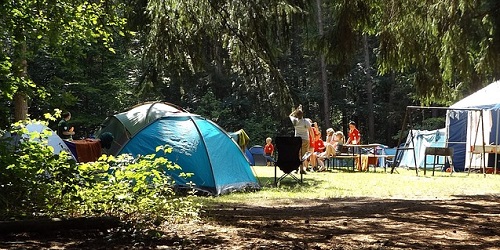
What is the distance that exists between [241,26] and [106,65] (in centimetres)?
2096

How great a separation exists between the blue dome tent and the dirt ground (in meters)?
2.31

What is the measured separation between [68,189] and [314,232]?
2256mm

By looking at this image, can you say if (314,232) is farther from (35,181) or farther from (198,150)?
(198,150)

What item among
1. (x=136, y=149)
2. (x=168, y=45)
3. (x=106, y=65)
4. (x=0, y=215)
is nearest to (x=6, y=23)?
(x=168, y=45)

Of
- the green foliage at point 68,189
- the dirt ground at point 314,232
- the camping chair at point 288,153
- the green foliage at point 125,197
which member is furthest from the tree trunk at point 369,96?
the green foliage at point 68,189

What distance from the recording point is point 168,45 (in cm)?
639

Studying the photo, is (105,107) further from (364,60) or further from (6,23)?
(6,23)

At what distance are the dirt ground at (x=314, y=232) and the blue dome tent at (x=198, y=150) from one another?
2311 millimetres

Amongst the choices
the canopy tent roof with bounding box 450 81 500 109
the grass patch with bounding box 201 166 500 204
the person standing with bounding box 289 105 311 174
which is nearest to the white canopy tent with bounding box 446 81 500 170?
the canopy tent roof with bounding box 450 81 500 109

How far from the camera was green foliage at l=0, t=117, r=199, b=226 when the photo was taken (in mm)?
5500

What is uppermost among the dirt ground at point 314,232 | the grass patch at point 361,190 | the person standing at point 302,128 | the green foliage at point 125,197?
the person standing at point 302,128

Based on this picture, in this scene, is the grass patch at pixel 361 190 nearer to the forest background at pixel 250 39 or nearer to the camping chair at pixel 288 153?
the camping chair at pixel 288 153

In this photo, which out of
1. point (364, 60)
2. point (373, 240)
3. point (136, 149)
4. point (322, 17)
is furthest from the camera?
point (364, 60)

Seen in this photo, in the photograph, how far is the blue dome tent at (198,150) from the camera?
9156 mm
